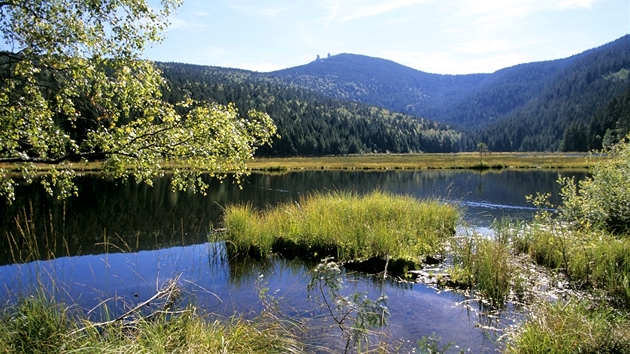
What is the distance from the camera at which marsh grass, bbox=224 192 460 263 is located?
44.1 ft

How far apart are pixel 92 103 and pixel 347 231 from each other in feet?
28.1

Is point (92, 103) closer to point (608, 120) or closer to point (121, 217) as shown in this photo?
point (121, 217)

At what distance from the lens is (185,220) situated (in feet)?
75.1

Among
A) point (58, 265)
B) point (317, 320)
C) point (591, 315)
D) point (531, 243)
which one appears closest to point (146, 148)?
point (317, 320)

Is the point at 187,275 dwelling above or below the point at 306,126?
below

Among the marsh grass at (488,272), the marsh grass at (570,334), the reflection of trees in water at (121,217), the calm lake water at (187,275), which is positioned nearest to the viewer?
the marsh grass at (570,334)

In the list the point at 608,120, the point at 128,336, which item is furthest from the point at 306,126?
the point at 128,336

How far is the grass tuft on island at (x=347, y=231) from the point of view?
13398 millimetres

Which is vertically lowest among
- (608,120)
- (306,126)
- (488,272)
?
(488,272)

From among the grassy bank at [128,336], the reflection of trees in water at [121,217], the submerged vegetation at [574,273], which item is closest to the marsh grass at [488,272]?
the submerged vegetation at [574,273]

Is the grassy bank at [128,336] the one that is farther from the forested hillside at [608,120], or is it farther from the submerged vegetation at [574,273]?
the forested hillside at [608,120]

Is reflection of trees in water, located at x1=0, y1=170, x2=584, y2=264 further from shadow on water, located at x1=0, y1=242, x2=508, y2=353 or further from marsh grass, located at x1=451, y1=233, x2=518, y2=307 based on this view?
marsh grass, located at x1=451, y1=233, x2=518, y2=307

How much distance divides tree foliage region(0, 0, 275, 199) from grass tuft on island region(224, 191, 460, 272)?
5437 mm

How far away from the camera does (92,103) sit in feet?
27.4
